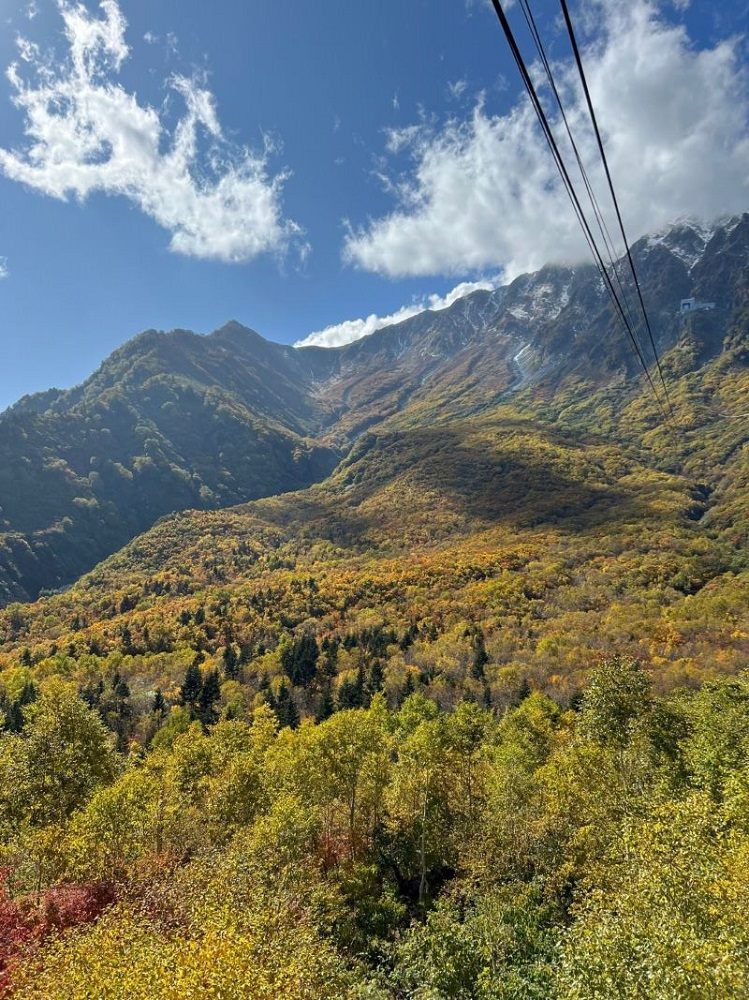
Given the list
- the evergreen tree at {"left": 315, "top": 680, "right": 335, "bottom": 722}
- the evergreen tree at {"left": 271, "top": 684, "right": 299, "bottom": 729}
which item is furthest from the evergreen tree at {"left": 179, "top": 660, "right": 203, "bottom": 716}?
the evergreen tree at {"left": 315, "top": 680, "right": 335, "bottom": 722}

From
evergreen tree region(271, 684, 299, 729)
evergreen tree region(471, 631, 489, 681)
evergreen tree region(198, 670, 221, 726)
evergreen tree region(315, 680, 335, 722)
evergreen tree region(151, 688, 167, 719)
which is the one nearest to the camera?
evergreen tree region(271, 684, 299, 729)

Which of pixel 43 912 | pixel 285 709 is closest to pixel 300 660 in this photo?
pixel 285 709

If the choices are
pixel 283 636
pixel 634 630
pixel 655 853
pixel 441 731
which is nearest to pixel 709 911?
pixel 655 853

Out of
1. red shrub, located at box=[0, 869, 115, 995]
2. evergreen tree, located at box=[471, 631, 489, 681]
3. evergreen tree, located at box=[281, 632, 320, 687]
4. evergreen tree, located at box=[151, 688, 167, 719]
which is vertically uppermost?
red shrub, located at box=[0, 869, 115, 995]

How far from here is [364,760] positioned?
53.6 metres

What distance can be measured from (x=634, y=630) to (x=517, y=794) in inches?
4816

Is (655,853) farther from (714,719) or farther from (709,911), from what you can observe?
(714,719)

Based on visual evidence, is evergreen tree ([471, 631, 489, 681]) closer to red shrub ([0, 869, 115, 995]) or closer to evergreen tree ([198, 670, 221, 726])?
evergreen tree ([198, 670, 221, 726])

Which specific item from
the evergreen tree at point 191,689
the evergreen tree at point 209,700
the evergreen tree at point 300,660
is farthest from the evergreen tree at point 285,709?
the evergreen tree at point 191,689

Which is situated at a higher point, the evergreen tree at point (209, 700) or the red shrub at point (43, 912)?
the red shrub at point (43, 912)

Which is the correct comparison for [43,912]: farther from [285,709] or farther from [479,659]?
[479,659]

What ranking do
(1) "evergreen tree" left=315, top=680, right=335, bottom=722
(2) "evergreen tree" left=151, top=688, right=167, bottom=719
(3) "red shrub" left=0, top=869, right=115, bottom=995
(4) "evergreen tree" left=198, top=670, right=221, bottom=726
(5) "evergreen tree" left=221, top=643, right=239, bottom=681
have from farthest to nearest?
(5) "evergreen tree" left=221, top=643, right=239, bottom=681 < (2) "evergreen tree" left=151, top=688, right=167, bottom=719 < (4) "evergreen tree" left=198, top=670, right=221, bottom=726 < (1) "evergreen tree" left=315, top=680, right=335, bottom=722 < (3) "red shrub" left=0, top=869, right=115, bottom=995

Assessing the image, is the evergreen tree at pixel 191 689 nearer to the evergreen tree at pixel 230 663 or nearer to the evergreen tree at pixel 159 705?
the evergreen tree at pixel 159 705

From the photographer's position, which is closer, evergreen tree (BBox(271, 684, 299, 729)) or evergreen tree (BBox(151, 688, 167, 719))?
evergreen tree (BBox(271, 684, 299, 729))
